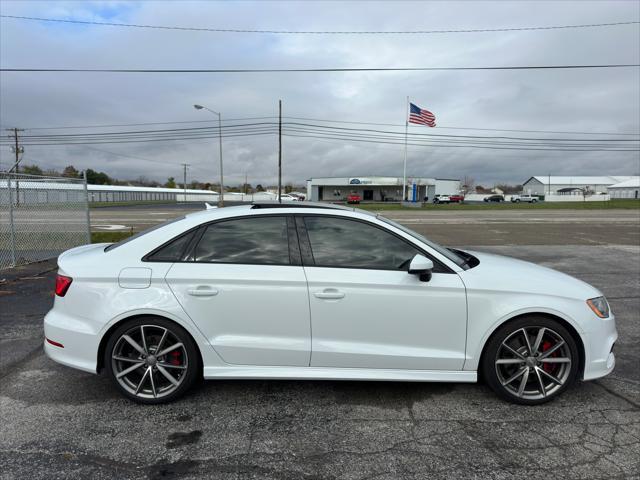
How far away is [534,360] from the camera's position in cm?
310

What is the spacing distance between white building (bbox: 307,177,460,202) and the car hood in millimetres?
73571

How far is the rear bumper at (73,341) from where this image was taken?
3.09 metres

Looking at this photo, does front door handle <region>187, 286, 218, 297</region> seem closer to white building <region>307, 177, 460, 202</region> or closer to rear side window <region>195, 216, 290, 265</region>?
rear side window <region>195, 216, 290, 265</region>

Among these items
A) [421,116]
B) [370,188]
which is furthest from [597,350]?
[370,188]

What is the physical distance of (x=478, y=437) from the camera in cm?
275

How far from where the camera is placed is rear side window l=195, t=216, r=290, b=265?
3.15 metres

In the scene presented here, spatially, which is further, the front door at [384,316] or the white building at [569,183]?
the white building at [569,183]

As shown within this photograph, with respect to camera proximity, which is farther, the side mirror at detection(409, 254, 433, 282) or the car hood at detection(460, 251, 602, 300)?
the car hood at detection(460, 251, 602, 300)

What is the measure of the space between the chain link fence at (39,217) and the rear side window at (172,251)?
653 centimetres

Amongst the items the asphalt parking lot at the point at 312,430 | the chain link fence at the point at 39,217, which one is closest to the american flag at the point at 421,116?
the chain link fence at the point at 39,217

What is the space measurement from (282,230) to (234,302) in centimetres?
68

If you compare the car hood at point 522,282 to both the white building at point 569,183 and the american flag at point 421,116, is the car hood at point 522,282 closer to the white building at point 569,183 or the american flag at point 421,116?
the american flag at point 421,116

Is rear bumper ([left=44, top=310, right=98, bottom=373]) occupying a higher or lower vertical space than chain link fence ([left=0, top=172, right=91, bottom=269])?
lower

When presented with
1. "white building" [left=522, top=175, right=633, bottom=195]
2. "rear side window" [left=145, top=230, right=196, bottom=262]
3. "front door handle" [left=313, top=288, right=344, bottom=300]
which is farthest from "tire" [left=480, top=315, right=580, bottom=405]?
"white building" [left=522, top=175, right=633, bottom=195]
